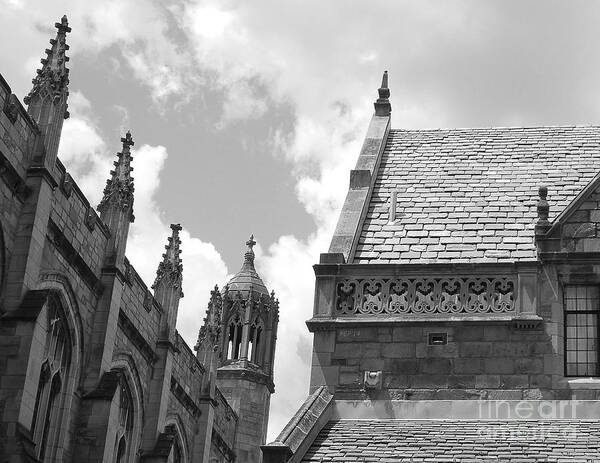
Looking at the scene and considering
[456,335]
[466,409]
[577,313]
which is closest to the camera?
[466,409]

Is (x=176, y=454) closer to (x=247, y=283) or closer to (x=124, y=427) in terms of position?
(x=124, y=427)

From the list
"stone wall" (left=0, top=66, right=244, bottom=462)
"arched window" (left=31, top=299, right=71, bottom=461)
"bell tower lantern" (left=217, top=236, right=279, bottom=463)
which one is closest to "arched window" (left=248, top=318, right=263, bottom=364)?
"bell tower lantern" (left=217, top=236, right=279, bottom=463)

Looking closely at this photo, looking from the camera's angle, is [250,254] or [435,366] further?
[250,254]

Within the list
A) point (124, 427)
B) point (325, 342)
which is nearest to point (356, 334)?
point (325, 342)

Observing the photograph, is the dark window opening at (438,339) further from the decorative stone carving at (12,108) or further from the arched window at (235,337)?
the arched window at (235,337)

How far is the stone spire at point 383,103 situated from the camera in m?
26.0

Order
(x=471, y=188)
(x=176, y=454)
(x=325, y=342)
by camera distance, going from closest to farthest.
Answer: (x=325, y=342) < (x=471, y=188) < (x=176, y=454)

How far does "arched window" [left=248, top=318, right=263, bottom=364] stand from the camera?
45.7 m

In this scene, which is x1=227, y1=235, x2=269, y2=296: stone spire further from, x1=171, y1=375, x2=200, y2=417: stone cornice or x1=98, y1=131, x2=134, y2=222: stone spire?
x1=98, y1=131, x2=134, y2=222: stone spire

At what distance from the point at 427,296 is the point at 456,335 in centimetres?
85

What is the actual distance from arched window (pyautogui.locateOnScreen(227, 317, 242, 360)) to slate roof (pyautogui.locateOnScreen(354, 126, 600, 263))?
21.0 metres

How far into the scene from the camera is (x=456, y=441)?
17.3 m

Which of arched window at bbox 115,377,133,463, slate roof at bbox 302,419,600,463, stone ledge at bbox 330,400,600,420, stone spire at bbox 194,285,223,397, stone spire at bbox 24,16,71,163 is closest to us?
slate roof at bbox 302,419,600,463

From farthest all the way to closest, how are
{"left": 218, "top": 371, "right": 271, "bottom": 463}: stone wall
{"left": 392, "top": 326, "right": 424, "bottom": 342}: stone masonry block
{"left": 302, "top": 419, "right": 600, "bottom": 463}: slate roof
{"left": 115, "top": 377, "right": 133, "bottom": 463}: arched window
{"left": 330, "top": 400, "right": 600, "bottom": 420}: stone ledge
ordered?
{"left": 218, "top": 371, "right": 271, "bottom": 463}: stone wall → {"left": 115, "top": 377, "right": 133, "bottom": 463}: arched window → {"left": 392, "top": 326, "right": 424, "bottom": 342}: stone masonry block → {"left": 330, "top": 400, "right": 600, "bottom": 420}: stone ledge → {"left": 302, "top": 419, "right": 600, "bottom": 463}: slate roof
